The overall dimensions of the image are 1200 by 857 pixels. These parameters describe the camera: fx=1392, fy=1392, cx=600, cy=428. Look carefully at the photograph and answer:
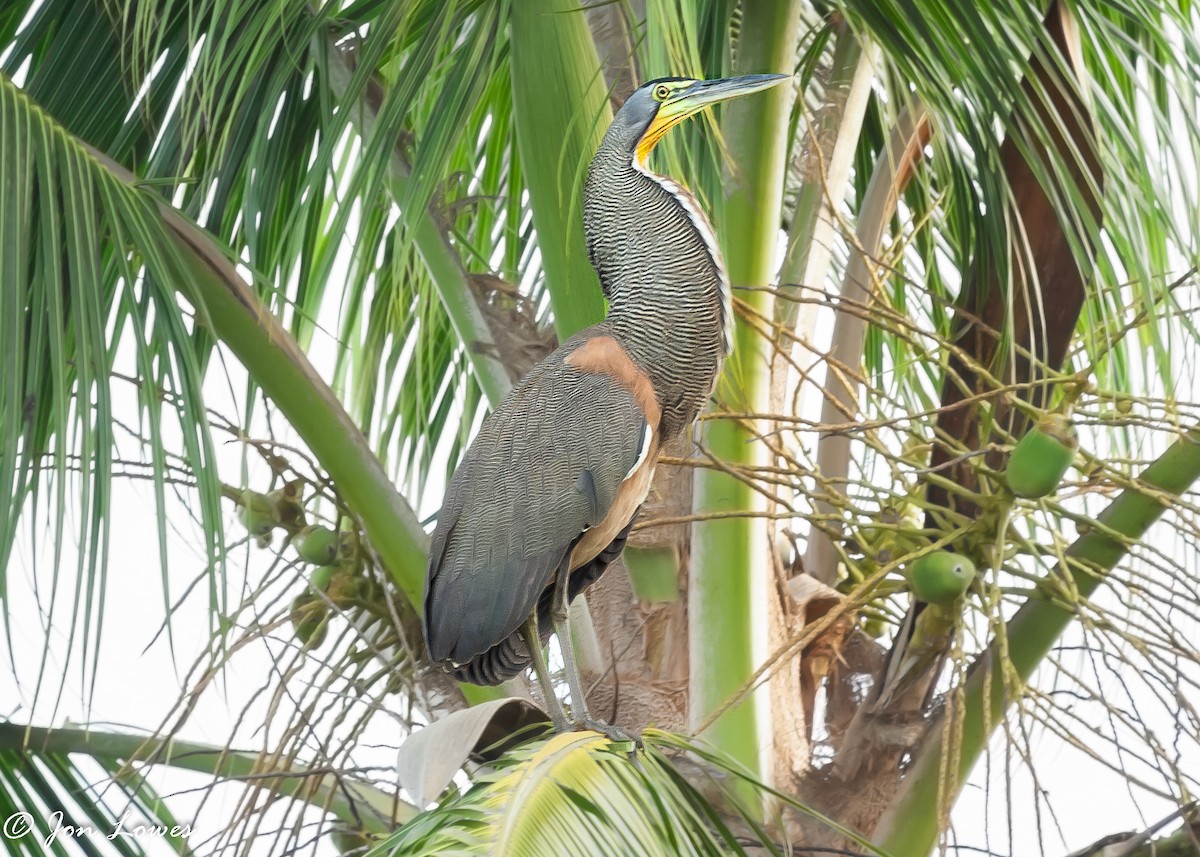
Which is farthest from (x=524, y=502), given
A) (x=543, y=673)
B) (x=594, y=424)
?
(x=543, y=673)

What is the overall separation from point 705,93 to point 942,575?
2.62ft

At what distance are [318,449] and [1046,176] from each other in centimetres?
125

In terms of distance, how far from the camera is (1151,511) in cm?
217

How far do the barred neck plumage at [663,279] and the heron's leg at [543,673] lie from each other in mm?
367

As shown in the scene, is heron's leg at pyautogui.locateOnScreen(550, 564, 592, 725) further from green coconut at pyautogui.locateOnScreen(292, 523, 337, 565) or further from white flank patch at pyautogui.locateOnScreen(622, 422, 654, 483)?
green coconut at pyautogui.locateOnScreen(292, 523, 337, 565)

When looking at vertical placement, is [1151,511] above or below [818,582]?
above

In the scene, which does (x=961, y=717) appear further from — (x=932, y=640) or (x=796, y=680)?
(x=796, y=680)

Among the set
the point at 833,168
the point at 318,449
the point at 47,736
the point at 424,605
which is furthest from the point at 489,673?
the point at 833,168

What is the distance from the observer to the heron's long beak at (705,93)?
2059 millimetres

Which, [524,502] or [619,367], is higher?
[619,367]

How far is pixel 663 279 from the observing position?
215 centimetres

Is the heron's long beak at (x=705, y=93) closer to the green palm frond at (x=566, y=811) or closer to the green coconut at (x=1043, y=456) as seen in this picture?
the green coconut at (x=1043, y=456)

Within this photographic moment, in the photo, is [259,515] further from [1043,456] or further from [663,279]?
[1043,456]

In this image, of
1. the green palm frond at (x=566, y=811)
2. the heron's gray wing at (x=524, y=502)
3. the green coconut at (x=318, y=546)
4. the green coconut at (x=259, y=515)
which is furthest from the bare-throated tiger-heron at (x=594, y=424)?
the green coconut at (x=259, y=515)
